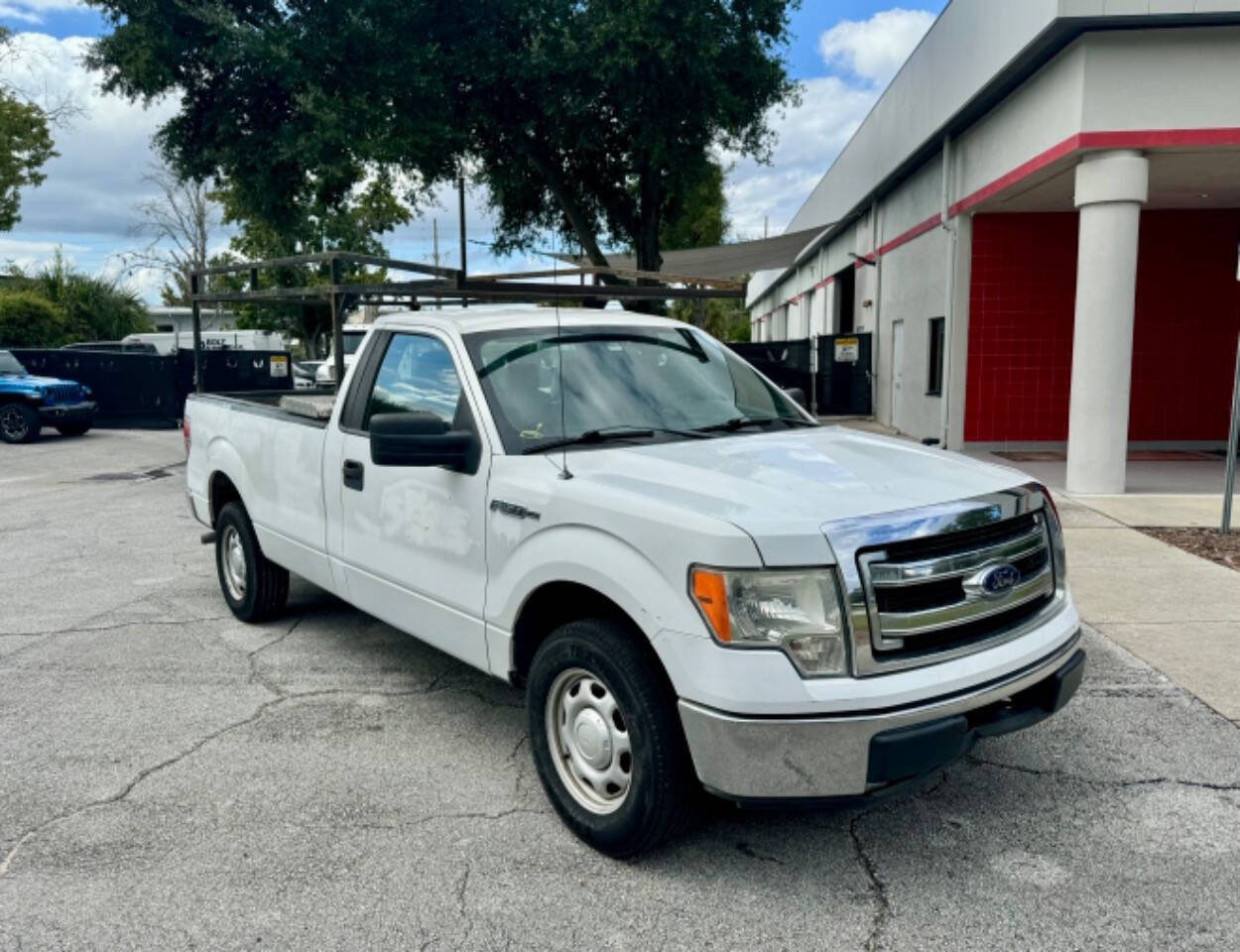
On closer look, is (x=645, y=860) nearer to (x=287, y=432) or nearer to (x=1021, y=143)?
(x=287, y=432)

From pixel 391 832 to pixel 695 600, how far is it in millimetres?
1516

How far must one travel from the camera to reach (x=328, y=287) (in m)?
5.75

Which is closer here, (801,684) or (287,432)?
(801,684)

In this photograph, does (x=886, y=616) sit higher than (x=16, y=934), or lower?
higher

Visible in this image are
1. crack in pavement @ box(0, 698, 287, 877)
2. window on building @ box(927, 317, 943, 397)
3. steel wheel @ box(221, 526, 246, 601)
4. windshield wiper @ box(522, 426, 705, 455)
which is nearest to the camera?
crack in pavement @ box(0, 698, 287, 877)

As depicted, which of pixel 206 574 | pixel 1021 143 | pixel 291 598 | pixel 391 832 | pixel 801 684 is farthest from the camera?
pixel 1021 143

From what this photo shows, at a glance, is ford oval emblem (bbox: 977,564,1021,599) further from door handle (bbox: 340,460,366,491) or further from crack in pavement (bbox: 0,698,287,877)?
crack in pavement (bbox: 0,698,287,877)

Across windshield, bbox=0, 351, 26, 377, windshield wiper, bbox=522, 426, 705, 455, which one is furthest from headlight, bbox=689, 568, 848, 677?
windshield, bbox=0, 351, 26, 377

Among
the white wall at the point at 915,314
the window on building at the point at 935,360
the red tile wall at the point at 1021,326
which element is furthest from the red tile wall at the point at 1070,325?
the window on building at the point at 935,360

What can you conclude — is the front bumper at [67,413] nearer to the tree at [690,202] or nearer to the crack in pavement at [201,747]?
the tree at [690,202]

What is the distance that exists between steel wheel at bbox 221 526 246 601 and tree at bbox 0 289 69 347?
110 feet

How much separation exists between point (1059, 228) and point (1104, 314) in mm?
4996

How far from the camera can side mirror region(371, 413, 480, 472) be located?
11.9 feet

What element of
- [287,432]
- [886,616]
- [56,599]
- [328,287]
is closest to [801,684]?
[886,616]
